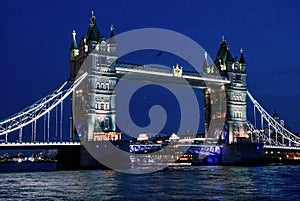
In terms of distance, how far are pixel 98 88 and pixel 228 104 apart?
22.9 m

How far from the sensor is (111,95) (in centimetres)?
6269

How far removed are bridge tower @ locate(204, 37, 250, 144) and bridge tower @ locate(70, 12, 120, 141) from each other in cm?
1960

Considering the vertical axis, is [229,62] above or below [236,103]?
above

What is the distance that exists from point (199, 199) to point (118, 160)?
34.2m

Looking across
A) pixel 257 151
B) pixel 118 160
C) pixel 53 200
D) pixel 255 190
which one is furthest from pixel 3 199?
pixel 257 151

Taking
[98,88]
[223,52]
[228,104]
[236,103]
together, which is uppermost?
[223,52]

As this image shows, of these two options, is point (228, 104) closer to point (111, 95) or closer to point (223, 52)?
point (223, 52)

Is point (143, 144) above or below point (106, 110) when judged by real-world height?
below

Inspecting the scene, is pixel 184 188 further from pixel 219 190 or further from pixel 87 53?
pixel 87 53

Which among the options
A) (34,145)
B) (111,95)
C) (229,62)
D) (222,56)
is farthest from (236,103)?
(34,145)

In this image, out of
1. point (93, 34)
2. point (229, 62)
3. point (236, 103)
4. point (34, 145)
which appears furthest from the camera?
point (229, 62)

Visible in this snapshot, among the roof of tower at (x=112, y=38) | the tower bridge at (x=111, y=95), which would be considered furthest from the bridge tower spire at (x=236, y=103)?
the roof of tower at (x=112, y=38)

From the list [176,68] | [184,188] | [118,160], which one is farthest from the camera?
[176,68]

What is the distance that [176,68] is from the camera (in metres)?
68.9
